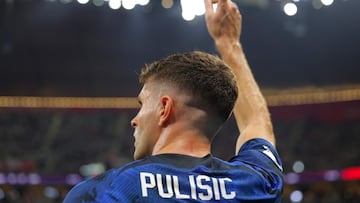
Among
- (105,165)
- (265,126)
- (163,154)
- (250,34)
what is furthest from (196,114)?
(250,34)

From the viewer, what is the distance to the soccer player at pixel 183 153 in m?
1.28

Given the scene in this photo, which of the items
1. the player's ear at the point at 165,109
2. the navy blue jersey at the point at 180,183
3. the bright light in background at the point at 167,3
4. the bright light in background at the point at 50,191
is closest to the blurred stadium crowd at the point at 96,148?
the bright light in background at the point at 50,191

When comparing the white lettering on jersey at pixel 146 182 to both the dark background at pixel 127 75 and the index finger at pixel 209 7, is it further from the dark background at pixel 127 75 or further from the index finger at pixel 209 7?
the dark background at pixel 127 75

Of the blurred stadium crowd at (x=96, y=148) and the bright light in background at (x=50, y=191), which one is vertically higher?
the blurred stadium crowd at (x=96, y=148)

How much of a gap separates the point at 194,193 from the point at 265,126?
0.51 metres

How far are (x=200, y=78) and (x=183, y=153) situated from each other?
0.58ft

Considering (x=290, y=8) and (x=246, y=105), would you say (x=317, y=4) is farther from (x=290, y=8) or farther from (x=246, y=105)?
(x=246, y=105)

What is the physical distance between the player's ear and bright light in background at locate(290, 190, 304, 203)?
48.2ft

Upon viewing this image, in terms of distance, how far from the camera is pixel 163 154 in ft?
4.47

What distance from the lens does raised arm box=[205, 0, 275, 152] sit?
1.80 m

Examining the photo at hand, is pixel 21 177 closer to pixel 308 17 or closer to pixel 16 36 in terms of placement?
pixel 16 36

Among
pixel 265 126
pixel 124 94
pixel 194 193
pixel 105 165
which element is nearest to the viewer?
pixel 194 193

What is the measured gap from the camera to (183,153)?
1383 mm

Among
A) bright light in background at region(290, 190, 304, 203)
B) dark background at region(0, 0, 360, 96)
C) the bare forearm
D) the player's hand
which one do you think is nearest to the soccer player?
the bare forearm
